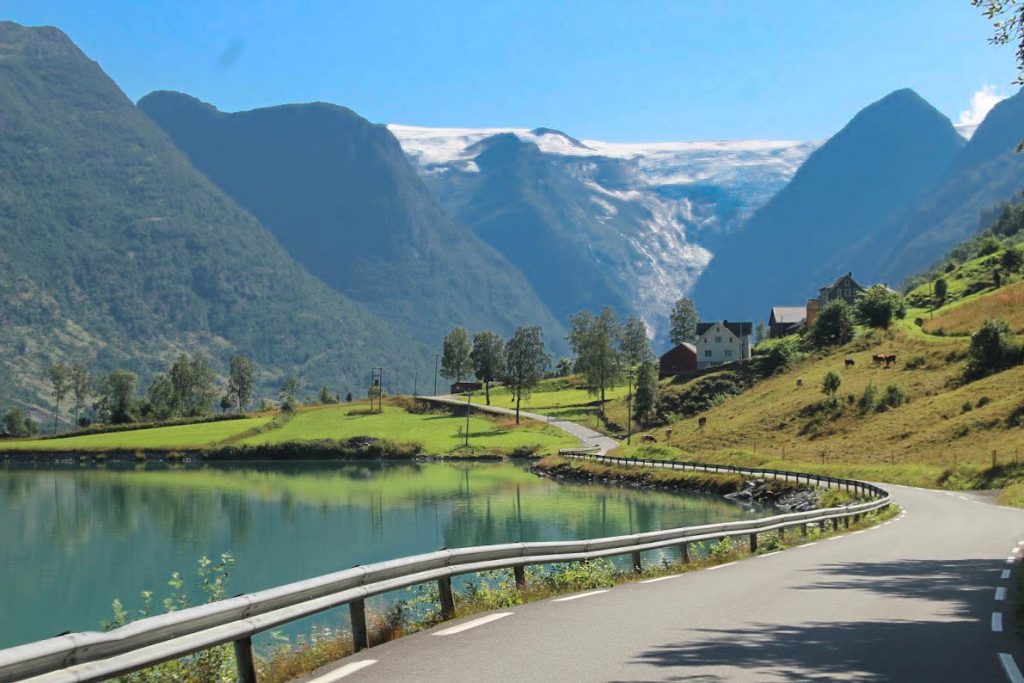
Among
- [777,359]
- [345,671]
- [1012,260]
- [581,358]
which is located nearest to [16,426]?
[581,358]

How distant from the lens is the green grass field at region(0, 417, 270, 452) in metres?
130

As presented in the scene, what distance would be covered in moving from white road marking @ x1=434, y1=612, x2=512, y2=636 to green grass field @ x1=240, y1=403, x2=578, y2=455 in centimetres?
9697

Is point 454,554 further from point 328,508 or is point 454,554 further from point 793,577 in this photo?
point 328,508

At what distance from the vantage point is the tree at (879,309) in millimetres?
120688

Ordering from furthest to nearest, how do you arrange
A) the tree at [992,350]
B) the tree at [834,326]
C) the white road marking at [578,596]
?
the tree at [834,326]
the tree at [992,350]
the white road marking at [578,596]

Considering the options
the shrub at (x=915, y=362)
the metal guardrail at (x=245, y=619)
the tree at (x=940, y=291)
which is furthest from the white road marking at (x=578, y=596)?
the tree at (x=940, y=291)

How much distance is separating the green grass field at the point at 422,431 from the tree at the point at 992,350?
4393cm

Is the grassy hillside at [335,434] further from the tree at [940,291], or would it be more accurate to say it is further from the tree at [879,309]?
the tree at [940,291]

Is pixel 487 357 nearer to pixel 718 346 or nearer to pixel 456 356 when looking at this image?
pixel 456 356

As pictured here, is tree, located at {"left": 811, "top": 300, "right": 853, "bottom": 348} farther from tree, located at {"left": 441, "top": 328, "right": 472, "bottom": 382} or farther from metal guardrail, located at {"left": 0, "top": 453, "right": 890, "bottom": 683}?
metal guardrail, located at {"left": 0, "top": 453, "right": 890, "bottom": 683}

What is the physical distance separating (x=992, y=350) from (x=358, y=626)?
271ft

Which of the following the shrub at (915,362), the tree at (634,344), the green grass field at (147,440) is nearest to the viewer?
the shrub at (915,362)

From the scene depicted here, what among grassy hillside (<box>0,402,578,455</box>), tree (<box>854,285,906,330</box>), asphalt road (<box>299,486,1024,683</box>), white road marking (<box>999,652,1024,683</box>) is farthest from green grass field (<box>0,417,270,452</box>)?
white road marking (<box>999,652,1024,683</box>)

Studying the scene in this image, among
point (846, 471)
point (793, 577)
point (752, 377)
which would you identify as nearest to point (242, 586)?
point (793, 577)
